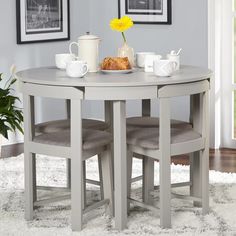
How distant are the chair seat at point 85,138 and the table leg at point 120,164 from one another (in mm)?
139

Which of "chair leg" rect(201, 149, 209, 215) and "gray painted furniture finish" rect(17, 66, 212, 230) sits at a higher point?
"gray painted furniture finish" rect(17, 66, 212, 230)

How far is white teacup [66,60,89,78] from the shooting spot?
379 cm

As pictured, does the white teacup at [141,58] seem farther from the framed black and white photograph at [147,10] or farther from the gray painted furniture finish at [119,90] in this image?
the framed black and white photograph at [147,10]

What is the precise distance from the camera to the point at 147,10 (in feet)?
20.1

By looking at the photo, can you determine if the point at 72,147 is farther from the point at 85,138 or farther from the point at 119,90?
the point at 119,90

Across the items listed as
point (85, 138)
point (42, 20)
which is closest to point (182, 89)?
point (85, 138)

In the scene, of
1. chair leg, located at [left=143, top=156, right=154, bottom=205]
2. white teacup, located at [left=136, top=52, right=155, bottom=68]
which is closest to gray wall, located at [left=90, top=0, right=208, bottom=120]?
white teacup, located at [left=136, top=52, right=155, bottom=68]

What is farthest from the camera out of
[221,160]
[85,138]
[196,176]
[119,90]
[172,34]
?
[172,34]

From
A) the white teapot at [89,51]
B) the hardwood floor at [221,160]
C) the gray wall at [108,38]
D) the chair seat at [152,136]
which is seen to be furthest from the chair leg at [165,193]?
the gray wall at [108,38]

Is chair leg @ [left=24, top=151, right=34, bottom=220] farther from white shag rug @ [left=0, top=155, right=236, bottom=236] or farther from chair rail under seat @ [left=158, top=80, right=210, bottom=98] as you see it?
chair rail under seat @ [left=158, top=80, right=210, bottom=98]

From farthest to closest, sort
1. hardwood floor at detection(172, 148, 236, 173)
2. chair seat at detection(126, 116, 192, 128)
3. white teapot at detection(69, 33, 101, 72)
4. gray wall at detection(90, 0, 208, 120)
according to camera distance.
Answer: gray wall at detection(90, 0, 208, 120) < hardwood floor at detection(172, 148, 236, 173) < chair seat at detection(126, 116, 192, 128) < white teapot at detection(69, 33, 101, 72)

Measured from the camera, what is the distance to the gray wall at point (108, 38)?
19.2ft

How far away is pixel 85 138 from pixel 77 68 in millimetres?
366

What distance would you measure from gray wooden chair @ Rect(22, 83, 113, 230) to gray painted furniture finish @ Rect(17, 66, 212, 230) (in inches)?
1.8
